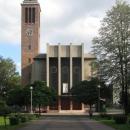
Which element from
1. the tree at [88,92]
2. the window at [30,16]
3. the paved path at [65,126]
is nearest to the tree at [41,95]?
the tree at [88,92]

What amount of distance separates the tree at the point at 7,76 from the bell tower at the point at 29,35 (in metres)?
6.38

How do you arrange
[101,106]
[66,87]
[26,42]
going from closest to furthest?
[101,106]
[66,87]
[26,42]

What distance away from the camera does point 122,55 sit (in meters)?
60.1

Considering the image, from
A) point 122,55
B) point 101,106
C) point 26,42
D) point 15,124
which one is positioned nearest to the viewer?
point 15,124

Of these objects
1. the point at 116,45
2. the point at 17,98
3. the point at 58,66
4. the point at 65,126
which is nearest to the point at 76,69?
the point at 58,66

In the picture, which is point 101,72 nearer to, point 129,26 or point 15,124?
point 129,26

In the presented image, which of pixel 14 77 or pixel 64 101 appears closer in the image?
pixel 64 101

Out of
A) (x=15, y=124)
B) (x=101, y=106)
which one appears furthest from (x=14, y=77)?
(x=15, y=124)

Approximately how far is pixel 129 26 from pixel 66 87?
76502 mm

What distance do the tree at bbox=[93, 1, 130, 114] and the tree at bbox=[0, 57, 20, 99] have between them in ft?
296

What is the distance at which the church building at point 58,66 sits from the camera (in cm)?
13675

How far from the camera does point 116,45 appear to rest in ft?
199

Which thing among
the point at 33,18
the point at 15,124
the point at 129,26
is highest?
the point at 33,18

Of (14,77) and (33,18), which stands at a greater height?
(33,18)
